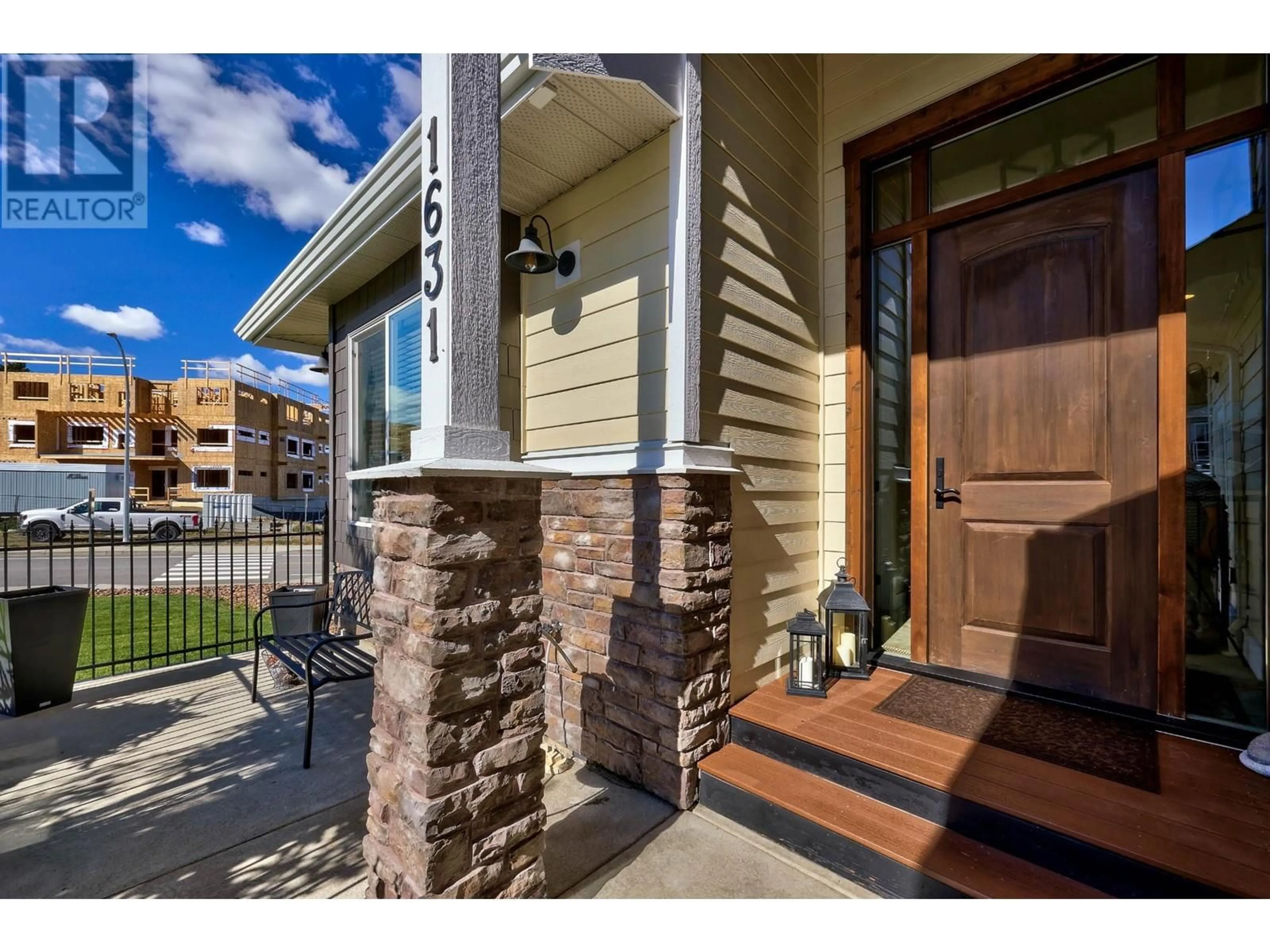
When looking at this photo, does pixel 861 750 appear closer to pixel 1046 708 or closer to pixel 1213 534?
pixel 1046 708

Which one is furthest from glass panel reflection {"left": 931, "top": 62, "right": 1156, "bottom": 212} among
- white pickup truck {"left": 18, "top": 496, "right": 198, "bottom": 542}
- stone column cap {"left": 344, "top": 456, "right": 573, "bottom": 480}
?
white pickup truck {"left": 18, "top": 496, "right": 198, "bottom": 542}

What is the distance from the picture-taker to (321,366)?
5.40 meters

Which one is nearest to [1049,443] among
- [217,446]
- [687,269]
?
[687,269]

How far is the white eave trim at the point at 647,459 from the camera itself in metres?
1.96

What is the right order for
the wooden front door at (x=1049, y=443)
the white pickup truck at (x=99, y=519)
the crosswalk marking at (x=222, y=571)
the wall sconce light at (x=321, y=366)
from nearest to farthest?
1. the wooden front door at (x=1049, y=443)
2. the wall sconce light at (x=321, y=366)
3. the crosswalk marking at (x=222, y=571)
4. the white pickup truck at (x=99, y=519)

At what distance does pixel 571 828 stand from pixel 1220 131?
3366 mm

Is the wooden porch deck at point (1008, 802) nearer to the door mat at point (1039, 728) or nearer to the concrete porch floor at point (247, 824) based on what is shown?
the door mat at point (1039, 728)

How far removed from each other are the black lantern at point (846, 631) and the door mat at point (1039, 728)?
8.3 inches

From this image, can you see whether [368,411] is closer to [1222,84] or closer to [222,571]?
[1222,84]

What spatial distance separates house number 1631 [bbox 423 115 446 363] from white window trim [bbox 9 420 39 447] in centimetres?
3219

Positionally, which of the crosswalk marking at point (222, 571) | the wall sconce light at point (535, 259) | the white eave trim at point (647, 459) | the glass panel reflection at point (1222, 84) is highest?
the glass panel reflection at point (1222, 84)

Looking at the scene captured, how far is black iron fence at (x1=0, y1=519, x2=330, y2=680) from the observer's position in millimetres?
3514

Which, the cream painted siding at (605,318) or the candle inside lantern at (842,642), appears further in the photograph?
the candle inside lantern at (842,642)

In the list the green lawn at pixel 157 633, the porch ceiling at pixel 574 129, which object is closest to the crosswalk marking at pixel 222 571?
the green lawn at pixel 157 633
